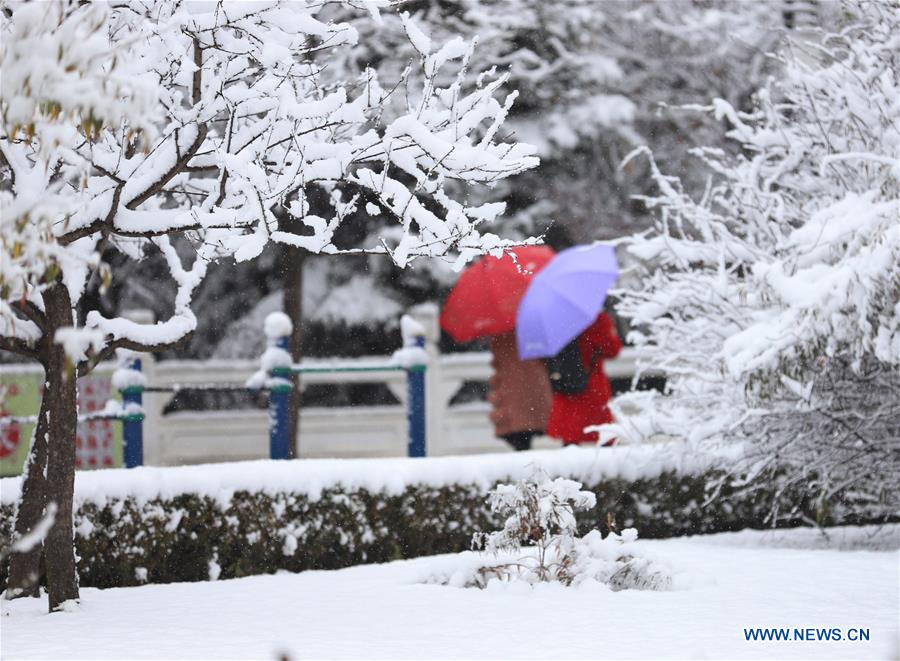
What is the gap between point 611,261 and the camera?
9.77m

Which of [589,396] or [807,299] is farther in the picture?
[589,396]

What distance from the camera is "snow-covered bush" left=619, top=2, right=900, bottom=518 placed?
656 centimetres

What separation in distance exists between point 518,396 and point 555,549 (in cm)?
377

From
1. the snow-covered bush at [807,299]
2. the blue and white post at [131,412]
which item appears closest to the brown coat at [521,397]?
the snow-covered bush at [807,299]

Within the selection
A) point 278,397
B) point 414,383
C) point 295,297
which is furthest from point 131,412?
point 295,297

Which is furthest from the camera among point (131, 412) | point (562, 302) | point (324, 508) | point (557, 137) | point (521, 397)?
point (557, 137)

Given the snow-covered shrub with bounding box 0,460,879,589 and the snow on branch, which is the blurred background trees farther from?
the snow on branch

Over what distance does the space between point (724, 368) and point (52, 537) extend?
3765 mm

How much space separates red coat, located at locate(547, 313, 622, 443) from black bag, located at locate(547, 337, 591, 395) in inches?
1.4

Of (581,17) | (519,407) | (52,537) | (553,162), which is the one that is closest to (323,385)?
(553,162)

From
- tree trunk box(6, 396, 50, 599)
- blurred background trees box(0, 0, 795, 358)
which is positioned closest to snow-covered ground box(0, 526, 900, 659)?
tree trunk box(6, 396, 50, 599)

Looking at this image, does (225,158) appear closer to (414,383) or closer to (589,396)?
(414,383)

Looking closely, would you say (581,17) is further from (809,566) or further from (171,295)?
(809,566)

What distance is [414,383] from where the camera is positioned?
30.8ft
